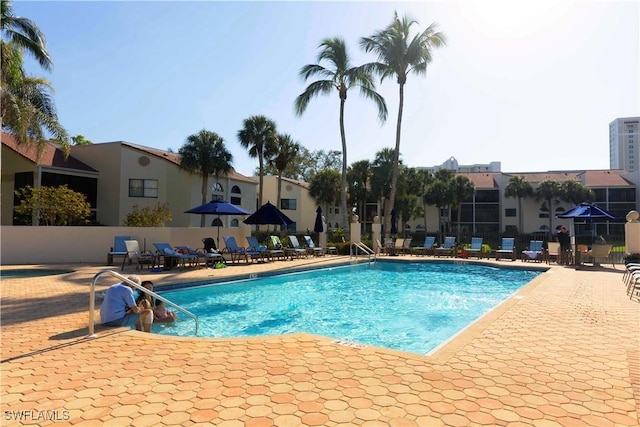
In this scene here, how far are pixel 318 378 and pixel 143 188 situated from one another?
26.1 metres

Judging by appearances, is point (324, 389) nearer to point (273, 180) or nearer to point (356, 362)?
Result: point (356, 362)

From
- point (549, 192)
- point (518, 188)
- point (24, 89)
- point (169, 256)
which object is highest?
point (24, 89)

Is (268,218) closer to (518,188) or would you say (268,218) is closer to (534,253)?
(534,253)

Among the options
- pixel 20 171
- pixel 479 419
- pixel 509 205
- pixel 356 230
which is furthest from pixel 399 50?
pixel 509 205

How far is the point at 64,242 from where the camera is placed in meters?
14.8

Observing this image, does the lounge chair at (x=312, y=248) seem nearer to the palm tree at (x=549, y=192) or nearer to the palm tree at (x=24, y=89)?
the palm tree at (x=24, y=89)

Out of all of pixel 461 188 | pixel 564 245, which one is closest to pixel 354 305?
pixel 564 245

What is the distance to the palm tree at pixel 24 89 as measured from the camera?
46.5ft

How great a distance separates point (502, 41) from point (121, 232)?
47.6 ft

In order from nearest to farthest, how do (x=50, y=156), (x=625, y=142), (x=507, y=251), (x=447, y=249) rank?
(x=507, y=251) < (x=447, y=249) < (x=50, y=156) < (x=625, y=142)

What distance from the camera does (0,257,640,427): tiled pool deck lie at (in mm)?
2846

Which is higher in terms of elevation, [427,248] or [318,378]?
[427,248]

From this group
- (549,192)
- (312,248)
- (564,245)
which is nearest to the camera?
(564,245)

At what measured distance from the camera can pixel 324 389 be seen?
10.8ft
